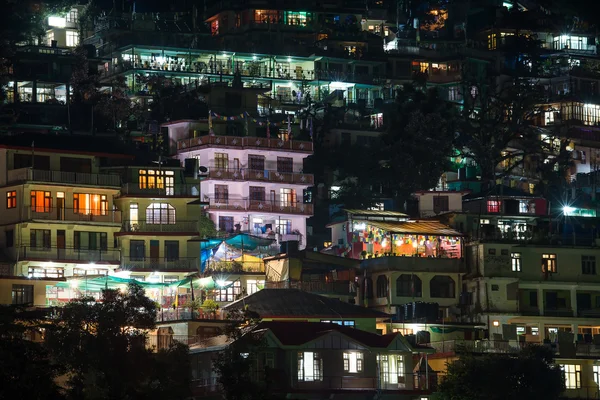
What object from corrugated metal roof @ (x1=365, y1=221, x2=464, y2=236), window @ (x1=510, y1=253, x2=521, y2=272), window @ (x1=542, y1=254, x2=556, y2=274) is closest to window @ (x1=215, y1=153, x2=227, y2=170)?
corrugated metal roof @ (x1=365, y1=221, x2=464, y2=236)

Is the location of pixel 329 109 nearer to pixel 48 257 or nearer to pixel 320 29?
pixel 320 29

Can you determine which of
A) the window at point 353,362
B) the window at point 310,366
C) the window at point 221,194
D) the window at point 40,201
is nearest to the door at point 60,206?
the window at point 40,201

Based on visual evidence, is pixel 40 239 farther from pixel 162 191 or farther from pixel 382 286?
pixel 382 286

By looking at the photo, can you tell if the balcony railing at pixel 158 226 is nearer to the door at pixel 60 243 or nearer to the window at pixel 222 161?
the door at pixel 60 243

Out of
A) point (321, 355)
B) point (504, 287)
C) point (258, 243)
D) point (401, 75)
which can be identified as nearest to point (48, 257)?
point (258, 243)

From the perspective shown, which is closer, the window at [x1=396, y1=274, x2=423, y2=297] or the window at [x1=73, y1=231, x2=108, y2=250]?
the window at [x1=73, y1=231, x2=108, y2=250]

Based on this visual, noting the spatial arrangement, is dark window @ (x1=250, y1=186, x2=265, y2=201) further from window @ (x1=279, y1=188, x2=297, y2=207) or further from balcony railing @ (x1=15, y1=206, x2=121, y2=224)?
balcony railing @ (x1=15, y1=206, x2=121, y2=224)
